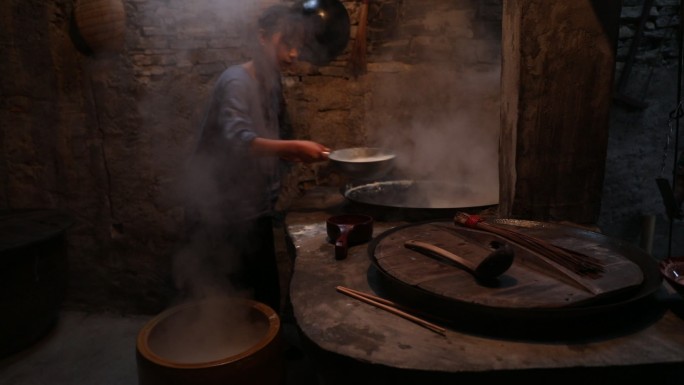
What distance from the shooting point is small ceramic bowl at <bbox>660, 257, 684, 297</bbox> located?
1574mm

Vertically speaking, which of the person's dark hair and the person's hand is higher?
the person's dark hair

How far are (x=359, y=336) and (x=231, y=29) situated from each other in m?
3.27

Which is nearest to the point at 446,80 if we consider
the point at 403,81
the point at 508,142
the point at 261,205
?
the point at 403,81

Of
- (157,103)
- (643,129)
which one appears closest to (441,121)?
(643,129)

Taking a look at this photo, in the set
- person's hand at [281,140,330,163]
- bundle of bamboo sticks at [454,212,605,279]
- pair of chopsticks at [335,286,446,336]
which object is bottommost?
pair of chopsticks at [335,286,446,336]

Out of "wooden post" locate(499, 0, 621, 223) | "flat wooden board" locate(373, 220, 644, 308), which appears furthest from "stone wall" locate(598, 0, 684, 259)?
"flat wooden board" locate(373, 220, 644, 308)

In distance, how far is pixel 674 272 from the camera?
1677mm

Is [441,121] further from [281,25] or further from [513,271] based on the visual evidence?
[513,271]

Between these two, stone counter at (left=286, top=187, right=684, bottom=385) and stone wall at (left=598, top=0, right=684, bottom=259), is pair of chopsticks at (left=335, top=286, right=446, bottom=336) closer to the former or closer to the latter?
stone counter at (left=286, top=187, right=684, bottom=385)

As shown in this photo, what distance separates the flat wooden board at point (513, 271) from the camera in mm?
1522

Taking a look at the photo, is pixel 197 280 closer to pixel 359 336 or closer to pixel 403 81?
pixel 403 81

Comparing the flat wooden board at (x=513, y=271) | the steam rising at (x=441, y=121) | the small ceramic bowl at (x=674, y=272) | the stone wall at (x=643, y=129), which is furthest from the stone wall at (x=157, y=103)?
the small ceramic bowl at (x=674, y=272)

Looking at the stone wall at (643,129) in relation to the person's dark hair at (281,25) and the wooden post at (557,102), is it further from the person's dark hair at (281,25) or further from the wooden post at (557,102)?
the person's dark hair at (281,25)

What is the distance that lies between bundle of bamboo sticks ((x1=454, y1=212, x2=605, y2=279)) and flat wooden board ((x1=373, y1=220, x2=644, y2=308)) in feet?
0.10
